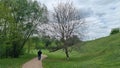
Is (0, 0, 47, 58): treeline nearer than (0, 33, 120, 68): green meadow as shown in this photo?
No

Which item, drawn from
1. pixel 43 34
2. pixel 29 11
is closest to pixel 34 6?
pixel 29 11

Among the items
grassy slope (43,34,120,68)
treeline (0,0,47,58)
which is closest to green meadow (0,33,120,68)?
grassy slope (43,34,120,68)

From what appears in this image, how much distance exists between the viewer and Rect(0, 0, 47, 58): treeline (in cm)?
5175

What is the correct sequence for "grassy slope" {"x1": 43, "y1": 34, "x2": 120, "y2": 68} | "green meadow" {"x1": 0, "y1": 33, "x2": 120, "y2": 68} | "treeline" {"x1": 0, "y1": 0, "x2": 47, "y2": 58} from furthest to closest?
1. "treeline" {"x1": 0, "y1": 0, "x2": 47, "y2": 58}
2. "green meadow" {"x1": 0, "y1": 33, "x2": 120, "y2": 68}
3. "grassy slope" {"x1": 43, "y1": 34, "x2": 120, "y2": 68}

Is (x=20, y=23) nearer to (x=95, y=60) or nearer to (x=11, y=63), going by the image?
(x=11, y=63)

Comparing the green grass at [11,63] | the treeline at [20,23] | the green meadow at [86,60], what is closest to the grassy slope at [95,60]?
the green meadow at [86,60]

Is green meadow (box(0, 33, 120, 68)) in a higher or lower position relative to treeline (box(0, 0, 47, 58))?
lower

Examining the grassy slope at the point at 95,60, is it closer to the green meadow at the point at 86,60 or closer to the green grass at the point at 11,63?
the green meadow at the point at 86,60

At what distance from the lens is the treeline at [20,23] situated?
51.8 m

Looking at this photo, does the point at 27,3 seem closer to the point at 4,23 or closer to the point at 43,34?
the point at 43,34

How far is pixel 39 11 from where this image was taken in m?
58.6

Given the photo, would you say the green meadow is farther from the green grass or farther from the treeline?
the treeline

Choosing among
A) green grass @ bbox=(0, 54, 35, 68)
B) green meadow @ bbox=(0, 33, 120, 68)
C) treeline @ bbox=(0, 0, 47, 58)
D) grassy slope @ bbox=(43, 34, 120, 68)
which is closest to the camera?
grassy slope @ bbox=(43, 34, 120, 68)

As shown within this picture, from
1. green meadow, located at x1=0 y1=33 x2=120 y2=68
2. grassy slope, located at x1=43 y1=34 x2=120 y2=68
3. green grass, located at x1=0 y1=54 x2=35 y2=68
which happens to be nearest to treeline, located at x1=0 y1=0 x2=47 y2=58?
green meadow, located at x1=0 y1=33 x2=120 y2=68
